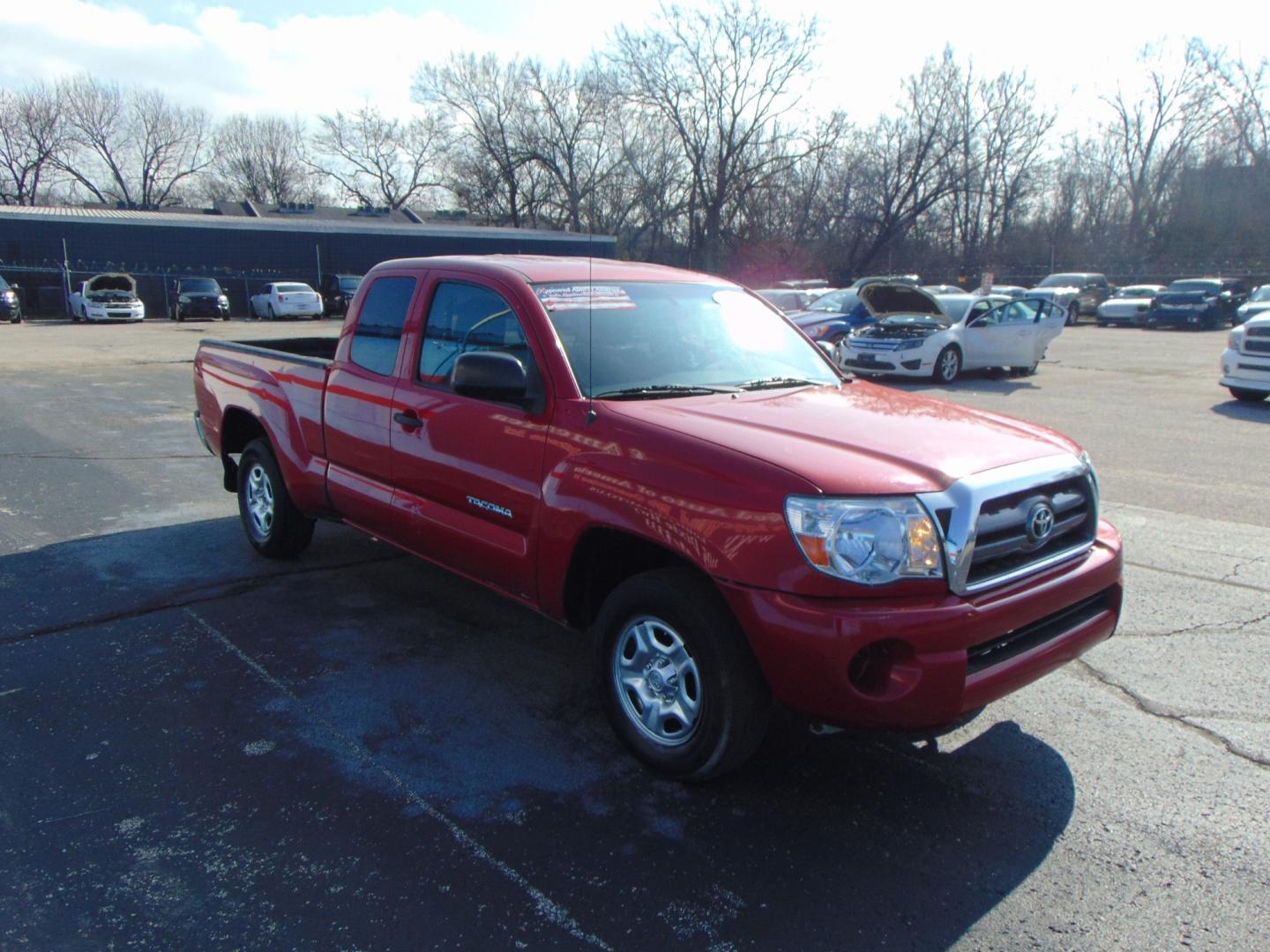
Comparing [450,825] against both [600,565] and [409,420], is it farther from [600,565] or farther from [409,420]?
[409,420]

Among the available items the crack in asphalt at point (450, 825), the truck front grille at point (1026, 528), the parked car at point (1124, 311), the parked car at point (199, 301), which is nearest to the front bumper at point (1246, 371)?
the truck front grille at point (1026, 528)

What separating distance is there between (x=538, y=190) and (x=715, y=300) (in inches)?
2265

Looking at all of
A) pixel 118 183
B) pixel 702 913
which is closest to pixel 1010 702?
pixel 702 913

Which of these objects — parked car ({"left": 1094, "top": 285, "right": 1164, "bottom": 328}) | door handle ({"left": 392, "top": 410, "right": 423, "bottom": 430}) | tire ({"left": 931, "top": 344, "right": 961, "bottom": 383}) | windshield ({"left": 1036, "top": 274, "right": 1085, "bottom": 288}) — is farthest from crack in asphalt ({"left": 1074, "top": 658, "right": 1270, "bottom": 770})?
windshield ({"left": 1036, "top": 274, "right": 1085, "bottom": 288})

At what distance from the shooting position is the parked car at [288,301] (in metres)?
35.0

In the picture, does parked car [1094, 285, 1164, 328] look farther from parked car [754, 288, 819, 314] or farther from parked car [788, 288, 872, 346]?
parked car [788, 288, 872, 346]

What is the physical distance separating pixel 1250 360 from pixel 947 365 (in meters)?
4.63

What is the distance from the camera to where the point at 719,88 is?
160 feet

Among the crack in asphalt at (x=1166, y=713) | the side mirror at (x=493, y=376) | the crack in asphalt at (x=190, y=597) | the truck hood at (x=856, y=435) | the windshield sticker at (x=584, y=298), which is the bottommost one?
the crack in asphalt at (x=1166, y=713)

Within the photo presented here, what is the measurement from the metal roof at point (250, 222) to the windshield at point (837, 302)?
17358mm

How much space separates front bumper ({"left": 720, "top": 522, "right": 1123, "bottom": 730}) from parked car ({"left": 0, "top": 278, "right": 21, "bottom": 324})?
35.9 metres

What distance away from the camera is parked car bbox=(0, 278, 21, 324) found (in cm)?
3142

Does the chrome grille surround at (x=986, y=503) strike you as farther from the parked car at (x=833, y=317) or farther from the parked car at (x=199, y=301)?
the parked car at (x=199, y=301)

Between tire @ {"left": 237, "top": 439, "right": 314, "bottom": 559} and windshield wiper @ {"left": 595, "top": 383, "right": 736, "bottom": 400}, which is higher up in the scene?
windshield wiper @ {"left": 595, "top": 383, "right": 736, "bottom": 400}
